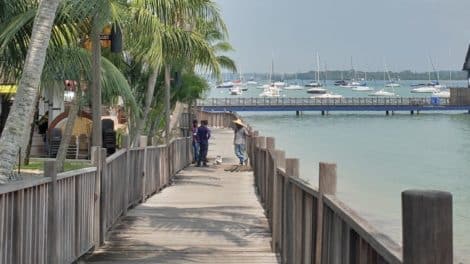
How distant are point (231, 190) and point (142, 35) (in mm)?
4626

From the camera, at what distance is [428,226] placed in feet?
8.79

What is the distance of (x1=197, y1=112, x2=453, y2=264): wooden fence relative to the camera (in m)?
2.68

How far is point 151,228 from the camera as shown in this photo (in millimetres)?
11031

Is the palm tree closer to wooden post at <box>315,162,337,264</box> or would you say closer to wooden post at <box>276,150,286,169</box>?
wooden post at <box>276,150,286,169</box>


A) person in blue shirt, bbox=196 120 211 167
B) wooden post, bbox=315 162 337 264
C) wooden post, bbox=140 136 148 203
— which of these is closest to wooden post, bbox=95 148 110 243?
wooden post, bbox=315 162 337 264

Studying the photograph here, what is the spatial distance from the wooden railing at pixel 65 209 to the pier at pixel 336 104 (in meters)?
87.7

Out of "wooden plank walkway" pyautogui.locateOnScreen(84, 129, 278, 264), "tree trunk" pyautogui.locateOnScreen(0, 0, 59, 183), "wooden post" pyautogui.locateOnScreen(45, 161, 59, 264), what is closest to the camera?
"wooden post" pyautogui.locateOnScreen(45, 161, 59, 264)

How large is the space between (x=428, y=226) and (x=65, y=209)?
16.7ft

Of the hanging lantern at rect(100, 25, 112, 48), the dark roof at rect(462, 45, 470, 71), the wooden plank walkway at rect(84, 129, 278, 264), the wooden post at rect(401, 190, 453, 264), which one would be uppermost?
the dark roof at rect(462, 45, 470, 71)

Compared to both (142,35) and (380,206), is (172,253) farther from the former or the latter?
(380,206)

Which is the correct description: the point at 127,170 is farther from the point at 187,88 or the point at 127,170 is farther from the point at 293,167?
the point at 187,88

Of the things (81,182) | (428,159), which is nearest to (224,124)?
(428,159)

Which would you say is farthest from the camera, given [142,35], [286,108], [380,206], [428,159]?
[286,108]

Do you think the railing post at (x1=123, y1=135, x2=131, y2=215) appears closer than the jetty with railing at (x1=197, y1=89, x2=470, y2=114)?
Yes
